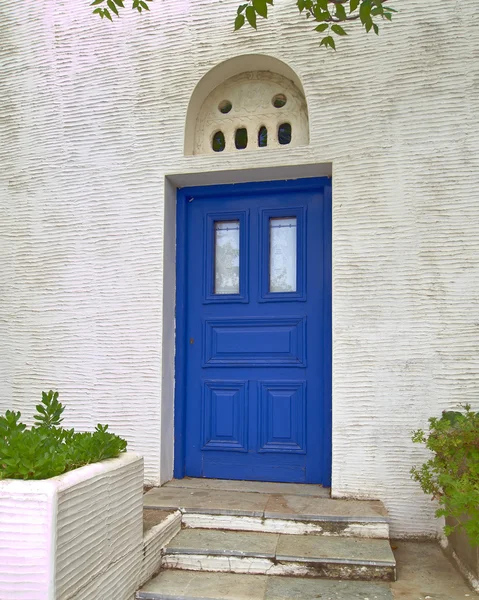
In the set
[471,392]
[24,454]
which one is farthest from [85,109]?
[471,392]

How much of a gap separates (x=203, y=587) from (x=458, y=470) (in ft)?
4.91

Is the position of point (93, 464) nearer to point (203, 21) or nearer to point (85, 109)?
point (85, 109)

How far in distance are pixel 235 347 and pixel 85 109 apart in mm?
2258

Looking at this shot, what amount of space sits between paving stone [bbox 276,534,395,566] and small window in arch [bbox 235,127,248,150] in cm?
289

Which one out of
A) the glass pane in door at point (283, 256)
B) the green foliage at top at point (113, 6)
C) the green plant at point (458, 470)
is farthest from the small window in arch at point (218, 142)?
the green plant at point (458, 470)

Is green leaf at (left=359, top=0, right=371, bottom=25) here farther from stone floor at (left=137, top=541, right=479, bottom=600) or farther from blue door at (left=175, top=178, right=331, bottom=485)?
stone floor at (left=137, top=541, right=479, bottom=600)

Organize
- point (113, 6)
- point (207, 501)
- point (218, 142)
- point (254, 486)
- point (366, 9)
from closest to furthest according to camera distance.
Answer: point (366, 9)
point (113, 6)
point (207, 501)
point (254, 486)
point (218, 142)

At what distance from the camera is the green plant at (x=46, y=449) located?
7.75 feet

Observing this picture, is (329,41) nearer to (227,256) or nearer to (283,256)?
(283,256)

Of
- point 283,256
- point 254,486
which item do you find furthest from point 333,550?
point 283,256

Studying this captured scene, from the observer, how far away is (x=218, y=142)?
477 centimetres

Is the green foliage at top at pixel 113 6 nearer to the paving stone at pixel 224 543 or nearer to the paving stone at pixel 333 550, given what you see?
the paving stone at pixel 224 543

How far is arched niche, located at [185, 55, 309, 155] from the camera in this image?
4.56 meters

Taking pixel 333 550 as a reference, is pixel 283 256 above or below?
above
